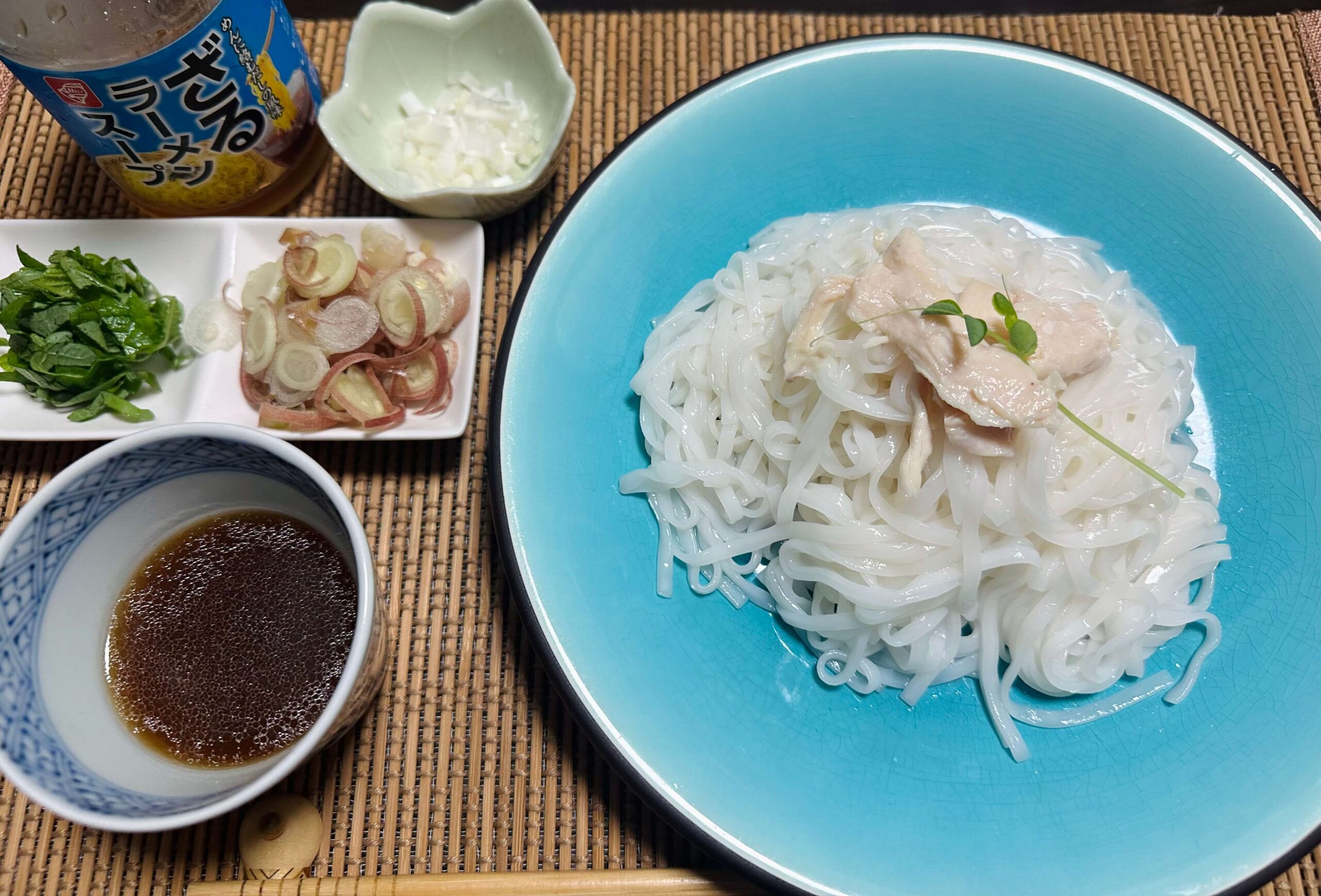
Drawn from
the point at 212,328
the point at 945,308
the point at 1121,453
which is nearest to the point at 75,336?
the point at 212,328

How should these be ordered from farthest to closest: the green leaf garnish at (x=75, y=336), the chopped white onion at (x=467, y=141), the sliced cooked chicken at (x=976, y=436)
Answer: the chopped white onion at (x=467, y=141)
the green leaf garnish at (x=75, y=336)
the sliced cooked chicken at (x=976, y=436)

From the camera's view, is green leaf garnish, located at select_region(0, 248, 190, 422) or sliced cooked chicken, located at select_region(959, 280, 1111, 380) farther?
green leaf garnish, located at select_region(0, 248, 190, 422)

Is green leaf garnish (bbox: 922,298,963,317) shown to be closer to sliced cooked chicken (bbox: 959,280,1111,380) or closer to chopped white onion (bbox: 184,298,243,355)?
sliced cooked chicken (bbox: 959,280,1111,380)

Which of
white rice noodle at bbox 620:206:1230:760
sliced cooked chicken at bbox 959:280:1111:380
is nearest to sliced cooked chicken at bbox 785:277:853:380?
white rice noodle at bbox 620:206:1230:760

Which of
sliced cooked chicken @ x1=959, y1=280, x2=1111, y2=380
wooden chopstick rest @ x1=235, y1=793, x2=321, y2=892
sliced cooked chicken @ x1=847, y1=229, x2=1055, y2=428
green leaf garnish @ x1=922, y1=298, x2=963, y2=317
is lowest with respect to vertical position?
wooden chopstick rest @ x1=235, y1=793, x2=321, y2=892

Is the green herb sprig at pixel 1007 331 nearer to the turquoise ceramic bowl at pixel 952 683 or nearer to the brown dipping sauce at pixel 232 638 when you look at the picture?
the turquoise ceramic bowl at pixel 952 683

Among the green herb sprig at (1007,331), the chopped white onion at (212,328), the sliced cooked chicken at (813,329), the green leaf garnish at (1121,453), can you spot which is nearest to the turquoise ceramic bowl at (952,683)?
the green leaf garnish at (1121,453)

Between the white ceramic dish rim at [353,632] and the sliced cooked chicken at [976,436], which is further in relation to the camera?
the sliced cooked chicken at [976,436]
